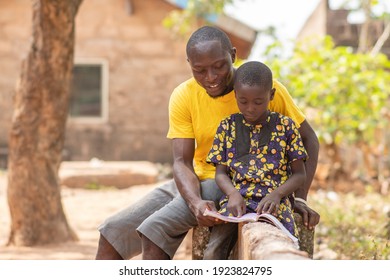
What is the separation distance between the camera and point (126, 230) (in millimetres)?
4047

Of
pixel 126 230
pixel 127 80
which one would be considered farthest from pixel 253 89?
pixel 127 80

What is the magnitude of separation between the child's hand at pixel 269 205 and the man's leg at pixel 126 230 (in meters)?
0.69

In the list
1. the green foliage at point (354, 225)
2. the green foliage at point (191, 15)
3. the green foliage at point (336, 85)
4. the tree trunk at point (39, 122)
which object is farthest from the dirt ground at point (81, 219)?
the green foliage at point (191, 15)

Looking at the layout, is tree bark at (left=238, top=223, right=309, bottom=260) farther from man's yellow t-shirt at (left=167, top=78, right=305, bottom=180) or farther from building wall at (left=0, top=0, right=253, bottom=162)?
building wall at (left=0, top=0, right=253, bottom=162)

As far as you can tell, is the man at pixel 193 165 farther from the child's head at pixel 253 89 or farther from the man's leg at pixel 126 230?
the child's head at pixel 253 89

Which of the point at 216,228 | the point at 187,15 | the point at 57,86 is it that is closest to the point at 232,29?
the point at 187,15

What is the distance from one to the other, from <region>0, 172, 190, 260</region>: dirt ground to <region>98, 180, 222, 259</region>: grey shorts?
6.17ft

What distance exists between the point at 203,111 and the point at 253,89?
0.47 meters

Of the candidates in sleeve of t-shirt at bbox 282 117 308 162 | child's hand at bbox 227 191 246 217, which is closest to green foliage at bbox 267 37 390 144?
sleeve of t-shirt at bbox 282 117 308 162

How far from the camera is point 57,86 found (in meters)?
6.75

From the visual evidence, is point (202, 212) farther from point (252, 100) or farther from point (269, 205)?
point (252, 100)

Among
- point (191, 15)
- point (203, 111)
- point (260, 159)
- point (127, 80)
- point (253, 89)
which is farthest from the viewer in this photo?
point (127, 80)

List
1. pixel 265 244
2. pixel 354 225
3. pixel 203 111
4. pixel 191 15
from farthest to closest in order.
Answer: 1. pixel 191 15
2. pixel 354 225
3. pixel 203 111
4. pixel 265 244

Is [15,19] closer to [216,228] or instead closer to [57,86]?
[57,86]
